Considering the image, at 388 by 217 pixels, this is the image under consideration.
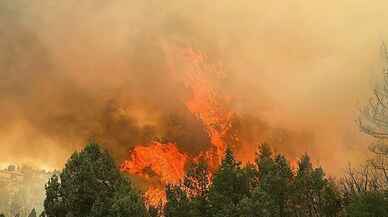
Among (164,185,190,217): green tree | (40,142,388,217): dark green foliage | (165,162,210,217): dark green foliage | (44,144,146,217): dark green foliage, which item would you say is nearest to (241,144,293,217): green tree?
(40,142,388,217): dark green foliage

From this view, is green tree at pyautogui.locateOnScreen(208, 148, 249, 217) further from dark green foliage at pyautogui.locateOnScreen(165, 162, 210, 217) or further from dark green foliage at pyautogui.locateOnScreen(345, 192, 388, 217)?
dark green foliage at pyautogui.locateOnScreen(345, 192, 388, 217)

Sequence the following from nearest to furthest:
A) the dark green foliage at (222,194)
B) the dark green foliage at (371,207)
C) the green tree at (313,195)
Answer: the dark green foliage at (222,194)
the dark green foliage at (371,207)
the green tree at (313,195)

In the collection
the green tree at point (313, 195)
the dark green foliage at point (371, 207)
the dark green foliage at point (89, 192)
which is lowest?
the dark green foliage at point (89, 192)

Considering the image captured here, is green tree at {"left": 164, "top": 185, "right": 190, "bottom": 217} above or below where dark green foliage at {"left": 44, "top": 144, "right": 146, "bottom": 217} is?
above

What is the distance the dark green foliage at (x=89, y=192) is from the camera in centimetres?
3316

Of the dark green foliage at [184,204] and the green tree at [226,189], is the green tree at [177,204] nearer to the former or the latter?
the dark green foliage at [184,204]

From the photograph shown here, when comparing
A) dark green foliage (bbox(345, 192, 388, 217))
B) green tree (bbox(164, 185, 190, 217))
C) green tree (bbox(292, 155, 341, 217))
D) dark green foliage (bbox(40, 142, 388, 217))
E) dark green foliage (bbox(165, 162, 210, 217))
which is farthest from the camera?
green tree (bbox(292, 155, 341, 217))

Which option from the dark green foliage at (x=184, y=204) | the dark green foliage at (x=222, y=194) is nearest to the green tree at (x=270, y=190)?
the dark green foliage at (x=222, y=194)

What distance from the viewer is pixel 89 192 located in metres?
34.2

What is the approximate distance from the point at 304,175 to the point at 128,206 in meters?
32.5

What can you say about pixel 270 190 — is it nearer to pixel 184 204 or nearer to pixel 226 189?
pixel 226 189

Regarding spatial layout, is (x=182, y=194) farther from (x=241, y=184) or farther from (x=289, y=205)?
(x=289, y=205)

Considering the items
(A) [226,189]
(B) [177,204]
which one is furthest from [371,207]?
(B) [177,204]

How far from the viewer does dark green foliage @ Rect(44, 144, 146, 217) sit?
109 feet
